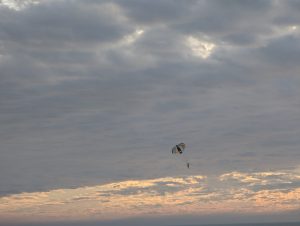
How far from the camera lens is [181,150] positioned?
3155 inches
